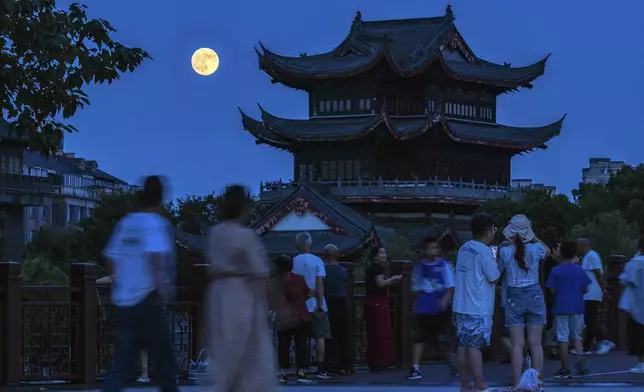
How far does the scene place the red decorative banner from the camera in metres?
61.8

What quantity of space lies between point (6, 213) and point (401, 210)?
80.5 feet

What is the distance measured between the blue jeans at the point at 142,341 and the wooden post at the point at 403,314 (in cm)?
948

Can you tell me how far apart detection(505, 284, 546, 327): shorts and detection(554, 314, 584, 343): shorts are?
9.25 feet

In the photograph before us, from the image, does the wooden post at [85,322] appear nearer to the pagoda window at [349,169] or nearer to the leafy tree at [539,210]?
the leafy tree at [539,210]

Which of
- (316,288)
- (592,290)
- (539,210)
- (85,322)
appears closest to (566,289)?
(316,288)

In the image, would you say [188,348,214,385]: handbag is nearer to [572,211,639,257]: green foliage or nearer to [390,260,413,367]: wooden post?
[390,260,413,367]: wooden post

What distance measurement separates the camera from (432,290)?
17703 mm

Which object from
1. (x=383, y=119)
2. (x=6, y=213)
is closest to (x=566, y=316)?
(x=383, y=119)

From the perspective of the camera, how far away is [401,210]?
231 feet

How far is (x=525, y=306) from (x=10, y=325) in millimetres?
6072

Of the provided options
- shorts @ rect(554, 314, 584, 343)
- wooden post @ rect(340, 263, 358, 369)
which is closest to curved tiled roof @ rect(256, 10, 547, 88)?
wooden post @ rect(340, 263, 358, 369)

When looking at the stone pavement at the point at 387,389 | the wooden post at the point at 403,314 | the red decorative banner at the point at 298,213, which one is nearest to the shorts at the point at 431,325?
the stone pavement at the point at 387,389

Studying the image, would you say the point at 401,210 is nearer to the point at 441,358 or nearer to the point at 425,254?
the point at 441,358

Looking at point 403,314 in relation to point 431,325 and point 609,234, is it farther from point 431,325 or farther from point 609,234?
point 609,234
